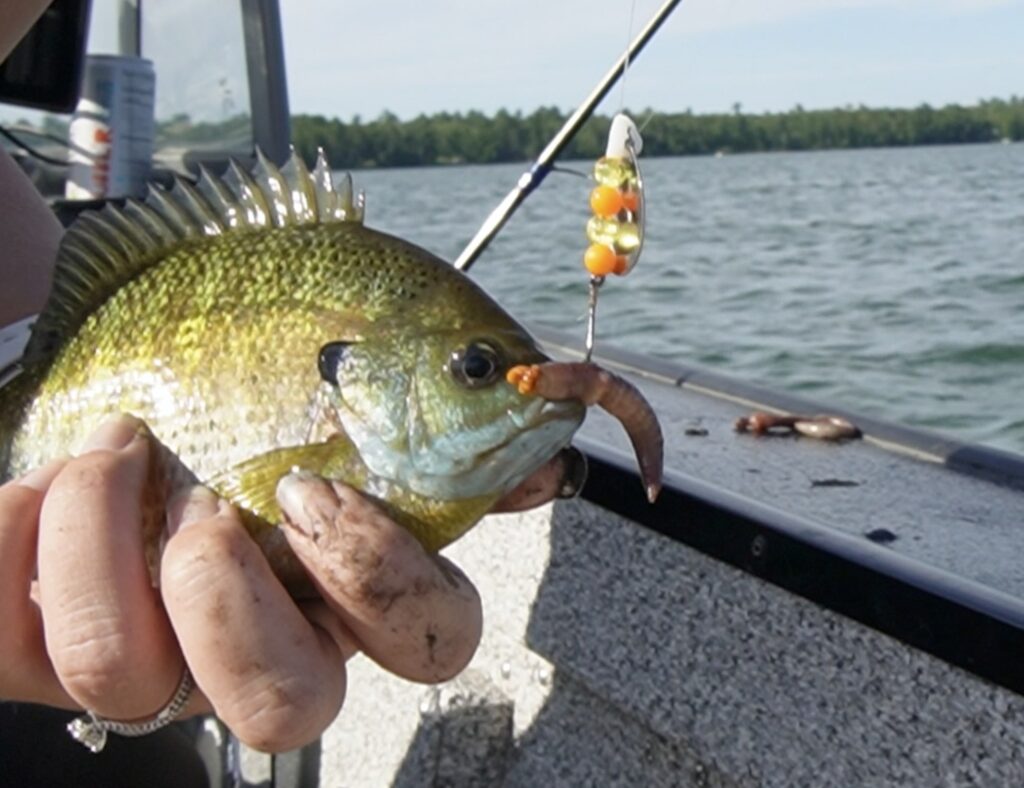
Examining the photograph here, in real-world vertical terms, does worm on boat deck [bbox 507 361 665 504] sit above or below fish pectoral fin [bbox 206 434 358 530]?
above

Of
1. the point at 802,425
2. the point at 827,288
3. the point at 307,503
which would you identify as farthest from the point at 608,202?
the point at 827,288

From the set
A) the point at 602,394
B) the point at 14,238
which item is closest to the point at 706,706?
the point at 602,394

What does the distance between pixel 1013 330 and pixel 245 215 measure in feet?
16.5

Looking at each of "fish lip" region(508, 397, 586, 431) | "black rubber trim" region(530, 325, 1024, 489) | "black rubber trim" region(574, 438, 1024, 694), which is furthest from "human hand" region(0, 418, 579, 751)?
"black rubber trim" region(530, 325, 1024, 489)

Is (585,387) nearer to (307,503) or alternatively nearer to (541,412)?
(541,412)

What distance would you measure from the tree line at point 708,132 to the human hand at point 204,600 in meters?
7.31

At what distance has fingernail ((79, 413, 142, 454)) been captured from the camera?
1320 millimetres

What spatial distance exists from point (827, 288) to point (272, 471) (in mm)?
7441

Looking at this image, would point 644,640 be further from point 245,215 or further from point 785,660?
point 245,215

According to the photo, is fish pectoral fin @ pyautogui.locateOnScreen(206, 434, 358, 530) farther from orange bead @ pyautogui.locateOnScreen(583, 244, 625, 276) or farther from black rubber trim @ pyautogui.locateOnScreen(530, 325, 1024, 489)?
black rubber trim @ pyautogui.locateOnScreen(530, 325, 1024, 489)

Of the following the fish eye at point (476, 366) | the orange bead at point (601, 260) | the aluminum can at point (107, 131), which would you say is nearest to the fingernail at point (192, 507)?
the fish eye at point (476, 366)

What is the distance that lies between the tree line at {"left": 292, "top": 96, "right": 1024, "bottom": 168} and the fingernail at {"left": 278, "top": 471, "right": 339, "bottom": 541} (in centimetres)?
732

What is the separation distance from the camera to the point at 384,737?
7.86 feet

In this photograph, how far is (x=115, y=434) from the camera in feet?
4.41
